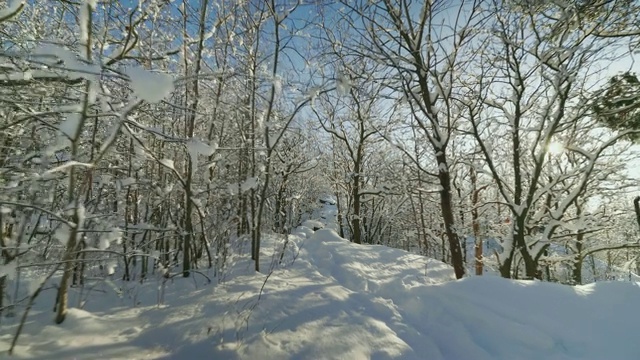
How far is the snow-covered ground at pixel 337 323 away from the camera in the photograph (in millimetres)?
2236

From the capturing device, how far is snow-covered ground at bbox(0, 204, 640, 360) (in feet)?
7.34

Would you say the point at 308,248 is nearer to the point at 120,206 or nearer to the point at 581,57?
the point at 120,206

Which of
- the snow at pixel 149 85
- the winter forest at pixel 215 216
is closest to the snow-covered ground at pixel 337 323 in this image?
the winter forest at pixel 215 216

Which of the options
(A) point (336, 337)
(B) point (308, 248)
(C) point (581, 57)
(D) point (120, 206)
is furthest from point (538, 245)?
(D) point (120, 206)

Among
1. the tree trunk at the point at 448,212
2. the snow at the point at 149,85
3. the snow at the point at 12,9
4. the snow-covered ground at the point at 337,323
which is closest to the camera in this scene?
the snow at the point at 149,85

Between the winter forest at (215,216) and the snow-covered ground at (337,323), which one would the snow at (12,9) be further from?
the snow-covered ground at (337,323)

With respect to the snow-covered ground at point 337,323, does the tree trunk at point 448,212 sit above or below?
above

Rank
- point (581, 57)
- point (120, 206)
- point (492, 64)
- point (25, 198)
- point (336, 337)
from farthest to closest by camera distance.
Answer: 1. point (492, 64)
2. point (581, 57)
3. point (120, 206)
4. point (25, 198)
5. point (336, 337)

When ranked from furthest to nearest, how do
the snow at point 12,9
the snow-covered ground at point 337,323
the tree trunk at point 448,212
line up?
the tree trunk at point 448,212 → the snow-covered ground at point 337,323 → the snow at point 12,9

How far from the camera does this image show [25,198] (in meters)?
2.82

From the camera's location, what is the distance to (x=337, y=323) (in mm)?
2807

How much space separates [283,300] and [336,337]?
831mm

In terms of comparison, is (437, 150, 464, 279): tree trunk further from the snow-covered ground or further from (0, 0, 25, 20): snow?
(0, 0, 25, 20): snow

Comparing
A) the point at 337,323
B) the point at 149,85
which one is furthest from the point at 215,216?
the point at 149,85
